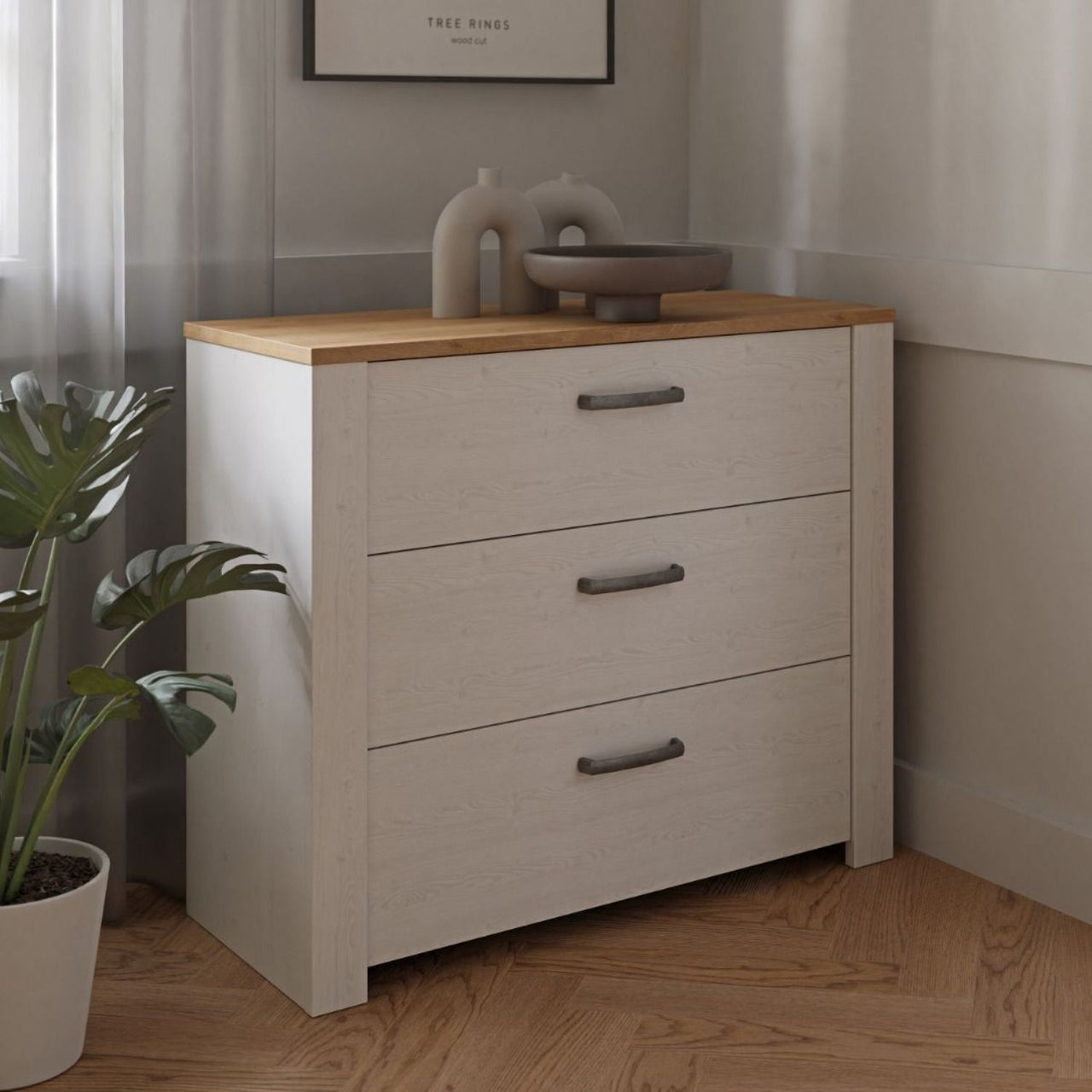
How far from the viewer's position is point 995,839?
2363mm

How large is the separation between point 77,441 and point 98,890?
20.5 inches

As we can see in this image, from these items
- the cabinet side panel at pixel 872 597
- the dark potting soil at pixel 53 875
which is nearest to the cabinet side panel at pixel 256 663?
the dark potting soil at pixel 53 875

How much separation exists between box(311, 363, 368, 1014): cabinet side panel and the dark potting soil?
28cm

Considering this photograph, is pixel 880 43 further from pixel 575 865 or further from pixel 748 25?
pixel 575 865

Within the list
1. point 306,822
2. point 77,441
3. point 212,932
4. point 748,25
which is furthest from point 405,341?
point 748,25

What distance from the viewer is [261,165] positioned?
2.23 metres

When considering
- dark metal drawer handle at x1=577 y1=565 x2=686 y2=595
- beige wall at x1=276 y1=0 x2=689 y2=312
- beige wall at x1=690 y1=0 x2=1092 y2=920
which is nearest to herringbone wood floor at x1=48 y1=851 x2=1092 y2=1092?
beige wall at x1=690 y1=0 x2=1092 y2=920

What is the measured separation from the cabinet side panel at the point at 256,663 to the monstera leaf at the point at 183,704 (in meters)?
0.11

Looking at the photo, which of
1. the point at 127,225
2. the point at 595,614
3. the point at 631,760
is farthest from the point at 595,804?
the point at 127,225

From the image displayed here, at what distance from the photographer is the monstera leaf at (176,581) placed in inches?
73.6

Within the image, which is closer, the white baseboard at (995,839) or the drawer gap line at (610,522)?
the drawer gap line at (610,522)

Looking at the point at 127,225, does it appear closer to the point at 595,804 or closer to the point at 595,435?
the point at 595,435

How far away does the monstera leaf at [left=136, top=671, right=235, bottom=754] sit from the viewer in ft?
5.86

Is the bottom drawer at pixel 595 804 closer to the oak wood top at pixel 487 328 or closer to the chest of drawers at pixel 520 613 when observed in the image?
the chest of drawers at pixel 520 613
